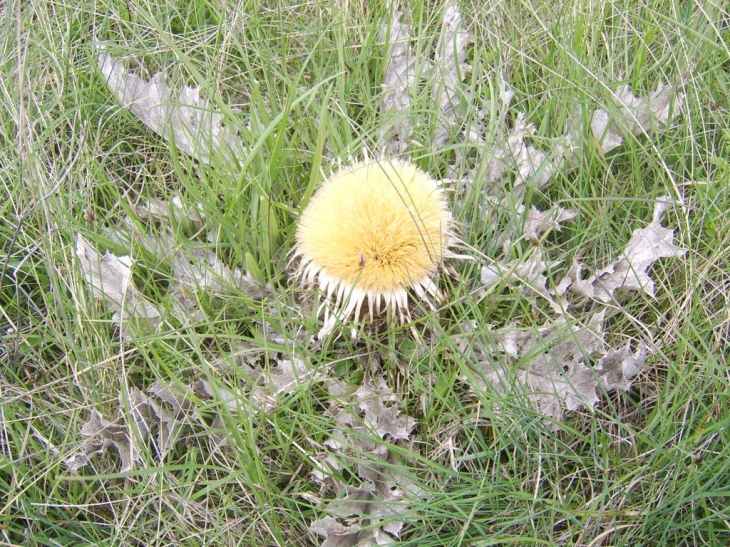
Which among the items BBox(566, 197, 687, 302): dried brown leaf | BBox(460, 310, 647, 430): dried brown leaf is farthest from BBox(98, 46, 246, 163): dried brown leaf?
BBox(566, 197, 687, 302): dried brown leaf

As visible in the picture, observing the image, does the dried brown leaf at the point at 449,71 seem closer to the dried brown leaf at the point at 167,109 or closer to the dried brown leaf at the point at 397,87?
the dried brown leaf at the point at 397,87

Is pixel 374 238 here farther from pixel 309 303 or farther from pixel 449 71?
pixel 449 71

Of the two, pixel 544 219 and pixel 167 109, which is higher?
pixel 167 109

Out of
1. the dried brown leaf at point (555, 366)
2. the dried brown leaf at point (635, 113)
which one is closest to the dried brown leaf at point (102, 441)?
the dried brown leaf at point (555, 366)

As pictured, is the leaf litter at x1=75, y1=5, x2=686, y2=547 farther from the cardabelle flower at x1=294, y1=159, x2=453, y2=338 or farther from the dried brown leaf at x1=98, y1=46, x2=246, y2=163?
the cardabelle flower at x1=294, y1=159, x2=453, y2=338

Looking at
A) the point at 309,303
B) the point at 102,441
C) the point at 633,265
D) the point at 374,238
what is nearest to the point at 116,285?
the point at 102,441

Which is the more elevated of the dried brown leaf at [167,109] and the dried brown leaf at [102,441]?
the dried brown leaf at [167,109]
